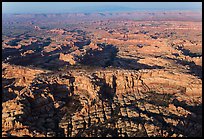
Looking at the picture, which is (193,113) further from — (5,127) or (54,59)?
(54,59)

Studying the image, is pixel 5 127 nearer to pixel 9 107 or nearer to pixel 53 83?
pixel 9 107

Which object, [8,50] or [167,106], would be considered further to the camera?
[8,50]

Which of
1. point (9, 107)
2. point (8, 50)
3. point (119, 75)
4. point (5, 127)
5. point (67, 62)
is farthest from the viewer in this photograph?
point (8, 50)

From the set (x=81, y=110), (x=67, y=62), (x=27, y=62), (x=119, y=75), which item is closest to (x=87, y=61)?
(x=67, y=62)

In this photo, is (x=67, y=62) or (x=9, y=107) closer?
(x=9, y=107)

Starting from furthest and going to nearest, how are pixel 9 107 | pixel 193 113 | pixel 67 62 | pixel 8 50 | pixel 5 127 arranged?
pixel 8 50 < pixel 67 62 < pixel 193 113 < pixel 9 107 < pixel 5 127

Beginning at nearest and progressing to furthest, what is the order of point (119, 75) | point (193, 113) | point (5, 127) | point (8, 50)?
point (5, 127) < point (193, 113) < point (119, 75) < point (8, 50)

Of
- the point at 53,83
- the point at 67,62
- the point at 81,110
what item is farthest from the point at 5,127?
the point at 67,62

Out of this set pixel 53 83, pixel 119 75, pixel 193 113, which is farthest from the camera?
pixel 119 75

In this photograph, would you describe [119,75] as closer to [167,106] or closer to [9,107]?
[167,106]
